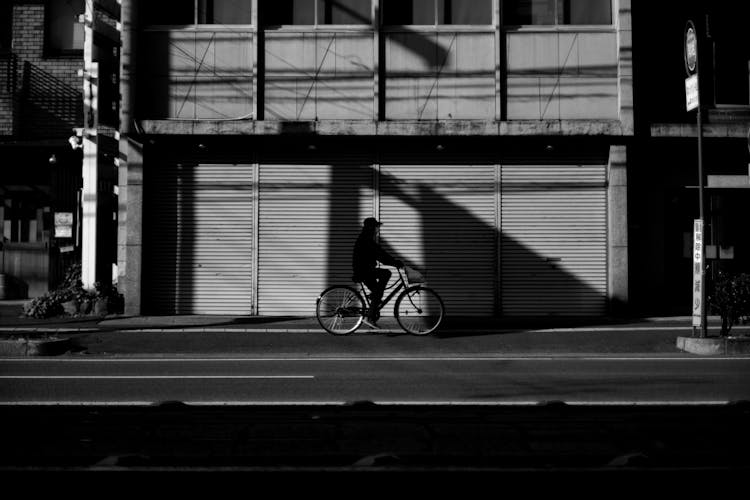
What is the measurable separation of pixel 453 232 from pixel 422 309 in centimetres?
345

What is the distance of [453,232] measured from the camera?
1730 centimetres

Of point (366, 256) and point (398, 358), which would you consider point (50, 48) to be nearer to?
point (366, 256)

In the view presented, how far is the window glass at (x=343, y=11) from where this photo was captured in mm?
17531

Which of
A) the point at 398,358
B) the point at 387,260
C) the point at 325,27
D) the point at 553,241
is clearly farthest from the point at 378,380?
the point at 325,27

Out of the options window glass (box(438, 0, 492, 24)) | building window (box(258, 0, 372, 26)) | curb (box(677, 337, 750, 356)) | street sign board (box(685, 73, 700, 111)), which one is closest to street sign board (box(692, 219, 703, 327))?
curb (box(677, 337, 750, 356))

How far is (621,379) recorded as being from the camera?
985 centimetres

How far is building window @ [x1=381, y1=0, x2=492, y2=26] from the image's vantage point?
1750 centimetres

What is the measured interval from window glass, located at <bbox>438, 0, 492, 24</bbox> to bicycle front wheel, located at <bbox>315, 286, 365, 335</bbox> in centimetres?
644

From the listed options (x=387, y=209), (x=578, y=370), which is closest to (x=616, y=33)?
(x=387, y=209)

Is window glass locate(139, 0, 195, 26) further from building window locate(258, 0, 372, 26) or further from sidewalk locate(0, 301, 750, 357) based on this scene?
sidewalk locate(0, 301, 750, 357)

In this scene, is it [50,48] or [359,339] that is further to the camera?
[50,48]

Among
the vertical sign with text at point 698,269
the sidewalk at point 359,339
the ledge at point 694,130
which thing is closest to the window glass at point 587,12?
the ledge at point 694,130

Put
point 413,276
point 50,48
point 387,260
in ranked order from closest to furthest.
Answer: point 387,260, point 413,276, point 50,48
